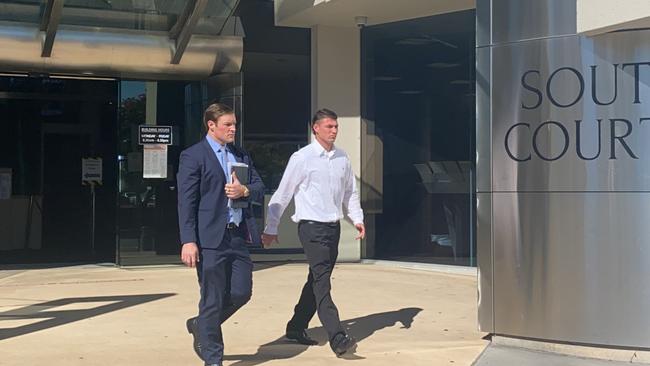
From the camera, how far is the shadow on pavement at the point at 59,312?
6.51m

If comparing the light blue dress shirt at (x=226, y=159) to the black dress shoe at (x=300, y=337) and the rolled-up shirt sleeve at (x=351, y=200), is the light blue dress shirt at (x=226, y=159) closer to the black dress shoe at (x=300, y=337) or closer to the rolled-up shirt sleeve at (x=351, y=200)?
the rolled-up shirt sleeve at (x=351, y=200)

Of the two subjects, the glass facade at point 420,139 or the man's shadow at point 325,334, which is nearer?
the man's shadow at point 325,334

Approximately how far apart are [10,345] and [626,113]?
199 inches

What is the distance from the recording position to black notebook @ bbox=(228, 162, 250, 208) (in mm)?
4894

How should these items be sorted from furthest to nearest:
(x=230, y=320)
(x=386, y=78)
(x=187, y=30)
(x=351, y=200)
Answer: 1. (x=386, y=78)
2. (x=187, y=30)
3. (x=230, y=320)
4. (x=351, y=200)

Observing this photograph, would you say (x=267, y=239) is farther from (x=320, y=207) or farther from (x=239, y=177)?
(x=239, y=177)

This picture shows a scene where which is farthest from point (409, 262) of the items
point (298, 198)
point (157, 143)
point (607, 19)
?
point (607, 19)

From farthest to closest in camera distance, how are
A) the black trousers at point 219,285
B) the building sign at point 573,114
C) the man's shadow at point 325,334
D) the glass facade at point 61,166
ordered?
1. the glass facade at point 61,166
2. the man's shadow at point 325,334
3. the building sign at point 573,114
4. the black trousers at point 219,285

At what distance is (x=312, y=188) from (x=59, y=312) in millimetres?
3248

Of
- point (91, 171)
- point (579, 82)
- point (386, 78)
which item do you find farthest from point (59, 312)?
point (91, 171)

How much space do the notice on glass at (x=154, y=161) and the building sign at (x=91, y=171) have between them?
2923 mm

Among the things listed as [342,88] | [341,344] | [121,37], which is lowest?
[341,344]

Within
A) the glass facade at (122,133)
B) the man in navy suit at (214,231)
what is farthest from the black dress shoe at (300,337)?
the glass facade at (122,133)

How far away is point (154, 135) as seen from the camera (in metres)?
10.8
